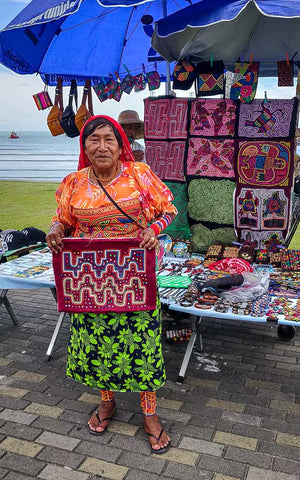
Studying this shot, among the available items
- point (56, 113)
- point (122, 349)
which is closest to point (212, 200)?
point (122, 349)

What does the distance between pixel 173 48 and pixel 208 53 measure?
1.94 ft

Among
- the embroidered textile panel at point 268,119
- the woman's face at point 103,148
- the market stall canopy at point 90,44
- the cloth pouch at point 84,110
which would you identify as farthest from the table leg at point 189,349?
the cloth pouch at point 84,110

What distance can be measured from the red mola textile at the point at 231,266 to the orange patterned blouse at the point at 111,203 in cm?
134

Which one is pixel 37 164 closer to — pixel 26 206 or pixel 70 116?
pixel 26 206

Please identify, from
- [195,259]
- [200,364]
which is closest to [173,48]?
[195,259]

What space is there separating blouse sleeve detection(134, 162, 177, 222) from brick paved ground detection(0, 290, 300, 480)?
132 cm

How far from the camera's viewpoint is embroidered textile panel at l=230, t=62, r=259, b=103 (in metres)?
3.97

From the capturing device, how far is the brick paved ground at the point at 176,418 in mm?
2406

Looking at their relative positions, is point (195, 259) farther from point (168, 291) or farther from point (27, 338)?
point (27, 338)

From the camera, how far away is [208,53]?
4594 mm

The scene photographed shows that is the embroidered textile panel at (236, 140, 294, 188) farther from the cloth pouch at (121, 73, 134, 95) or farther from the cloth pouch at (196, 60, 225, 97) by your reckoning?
the cloth pouch at (121, 73, 134, 95)

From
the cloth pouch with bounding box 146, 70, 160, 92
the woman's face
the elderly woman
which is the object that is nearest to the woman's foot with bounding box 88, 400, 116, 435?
the elderly woman

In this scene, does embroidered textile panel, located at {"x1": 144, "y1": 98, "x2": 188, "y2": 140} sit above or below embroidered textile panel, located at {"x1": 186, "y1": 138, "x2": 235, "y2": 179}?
above

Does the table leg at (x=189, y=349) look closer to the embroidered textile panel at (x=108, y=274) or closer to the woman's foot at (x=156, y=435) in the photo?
the woman's foot at (x=156, y=435)
